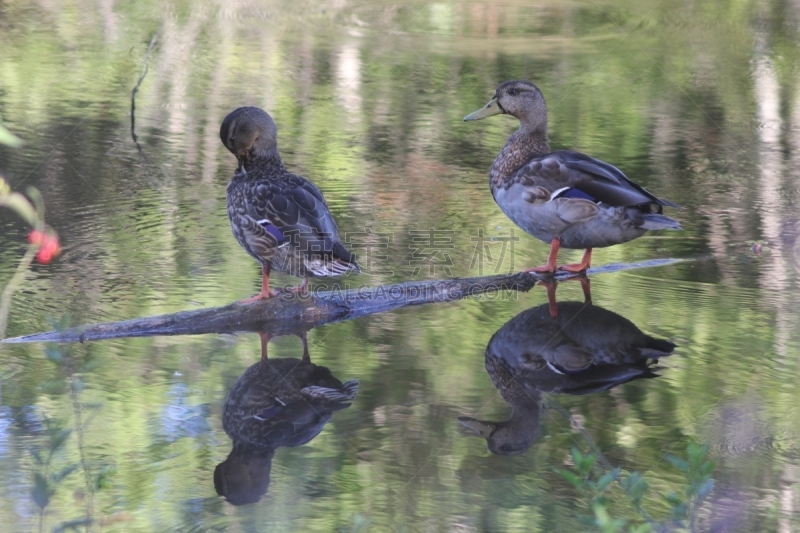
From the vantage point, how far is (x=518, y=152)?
620cm

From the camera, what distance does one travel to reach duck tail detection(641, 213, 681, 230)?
18.3 feet

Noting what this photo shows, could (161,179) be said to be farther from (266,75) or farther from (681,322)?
(681,322)

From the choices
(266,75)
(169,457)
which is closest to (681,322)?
(169,457)

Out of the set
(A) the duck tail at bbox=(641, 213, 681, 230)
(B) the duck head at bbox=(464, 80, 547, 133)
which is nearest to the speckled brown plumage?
(A) the duck tail at bbox=(641, 213, 681, 230)

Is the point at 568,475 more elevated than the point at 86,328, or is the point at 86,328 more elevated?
the point at 568,475

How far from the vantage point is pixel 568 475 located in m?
2.58

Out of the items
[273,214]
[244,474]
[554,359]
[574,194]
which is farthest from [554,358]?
[244,474]

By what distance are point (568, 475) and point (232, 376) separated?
223cm

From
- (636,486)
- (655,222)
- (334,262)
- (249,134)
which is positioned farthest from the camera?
(655,222)

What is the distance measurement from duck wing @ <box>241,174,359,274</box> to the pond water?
0.42 metres

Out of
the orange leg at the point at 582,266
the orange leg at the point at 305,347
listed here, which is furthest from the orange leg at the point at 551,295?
the orange leg at the point at 305,347

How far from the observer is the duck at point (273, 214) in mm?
4930

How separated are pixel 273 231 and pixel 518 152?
6.01 ft

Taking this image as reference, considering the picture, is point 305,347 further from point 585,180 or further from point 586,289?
point 585,180
